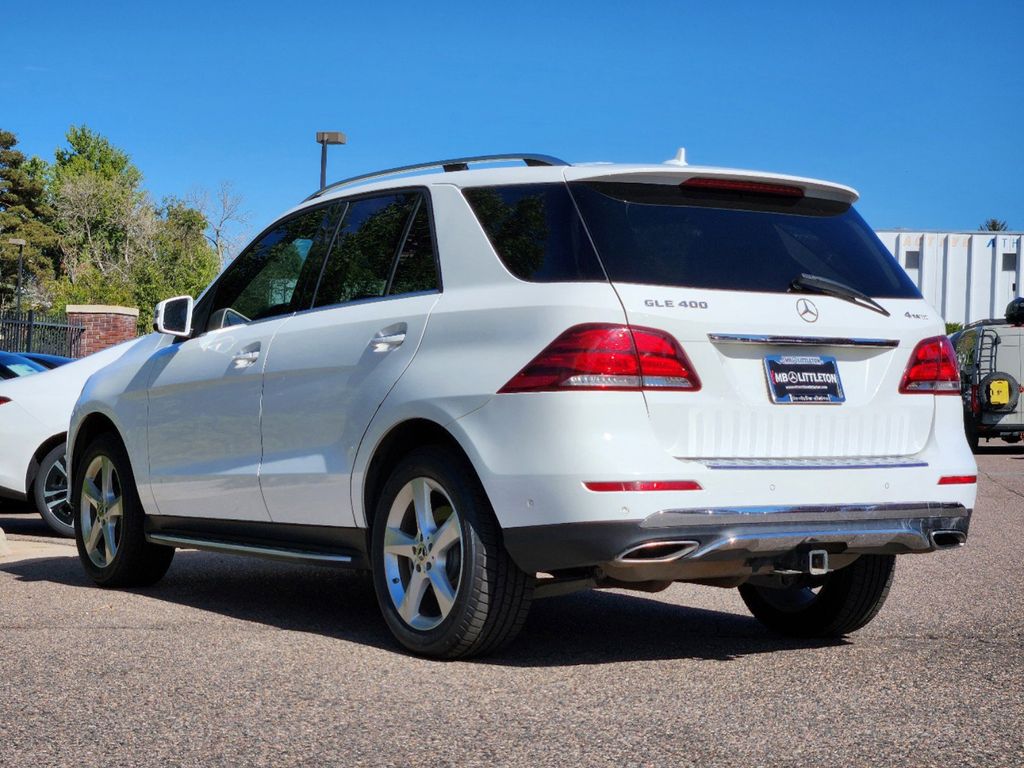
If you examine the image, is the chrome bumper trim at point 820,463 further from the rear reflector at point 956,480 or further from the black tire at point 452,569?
the black tire at point 452,569

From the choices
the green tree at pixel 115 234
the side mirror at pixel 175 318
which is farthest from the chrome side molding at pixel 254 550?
the green tree at pixel 115 234

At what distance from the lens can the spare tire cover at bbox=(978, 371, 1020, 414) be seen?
23.7m

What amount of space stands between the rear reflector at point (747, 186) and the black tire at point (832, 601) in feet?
4.82

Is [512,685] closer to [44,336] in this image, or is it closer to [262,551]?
[262,551]

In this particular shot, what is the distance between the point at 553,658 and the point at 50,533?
21.8 ft

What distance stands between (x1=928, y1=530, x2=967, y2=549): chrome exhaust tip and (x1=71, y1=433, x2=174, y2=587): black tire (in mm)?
3984

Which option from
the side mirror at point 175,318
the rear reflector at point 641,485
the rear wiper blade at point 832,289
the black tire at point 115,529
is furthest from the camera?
the black tire at point 115,529

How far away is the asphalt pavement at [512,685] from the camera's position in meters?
3.96

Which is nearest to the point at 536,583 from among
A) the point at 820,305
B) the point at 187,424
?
the point at 820,305

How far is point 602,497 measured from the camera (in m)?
4.67

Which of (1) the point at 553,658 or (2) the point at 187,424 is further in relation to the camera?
(2) the point at 187,424

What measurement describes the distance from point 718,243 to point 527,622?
2.20 metres

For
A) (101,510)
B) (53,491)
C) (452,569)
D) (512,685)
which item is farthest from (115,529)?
(512,685)

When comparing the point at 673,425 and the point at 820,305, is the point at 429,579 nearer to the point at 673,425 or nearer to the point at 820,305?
the point at 673,425
